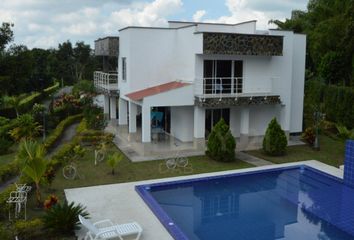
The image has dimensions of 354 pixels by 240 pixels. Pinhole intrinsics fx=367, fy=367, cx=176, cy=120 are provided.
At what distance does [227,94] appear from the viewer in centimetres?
2120

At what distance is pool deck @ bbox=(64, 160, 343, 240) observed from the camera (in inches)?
449

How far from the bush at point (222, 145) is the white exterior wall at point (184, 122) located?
12.5 ft

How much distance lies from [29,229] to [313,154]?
1577cm

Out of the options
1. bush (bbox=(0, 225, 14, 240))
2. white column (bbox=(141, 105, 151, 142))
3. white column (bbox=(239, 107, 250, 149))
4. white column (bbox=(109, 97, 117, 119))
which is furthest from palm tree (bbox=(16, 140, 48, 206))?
white column (bbox=(109, 97, 117, 119))

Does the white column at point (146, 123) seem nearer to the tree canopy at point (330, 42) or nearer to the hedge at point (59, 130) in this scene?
the hedge at point (59, 130)

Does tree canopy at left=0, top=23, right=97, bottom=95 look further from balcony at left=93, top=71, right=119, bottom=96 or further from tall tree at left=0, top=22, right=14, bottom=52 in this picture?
balcony at left=93, top=71, right=119, bottom=96

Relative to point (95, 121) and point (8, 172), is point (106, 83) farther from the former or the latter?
point (8, 172)

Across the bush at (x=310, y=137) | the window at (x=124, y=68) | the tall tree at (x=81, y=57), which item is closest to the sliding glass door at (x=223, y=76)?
the bush at (x=310, y=137)

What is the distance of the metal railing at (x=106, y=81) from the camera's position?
27.3 metres

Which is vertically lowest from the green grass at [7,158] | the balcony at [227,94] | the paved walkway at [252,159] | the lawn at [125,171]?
the green grass at [7,158]

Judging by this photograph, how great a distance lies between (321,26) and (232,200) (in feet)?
A: 81.4

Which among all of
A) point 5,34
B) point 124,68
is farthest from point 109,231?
point 5,34

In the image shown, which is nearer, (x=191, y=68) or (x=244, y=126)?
(x=191, y=68)

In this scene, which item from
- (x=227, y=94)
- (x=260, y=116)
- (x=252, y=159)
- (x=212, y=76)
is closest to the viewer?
(x=252, y=159)
